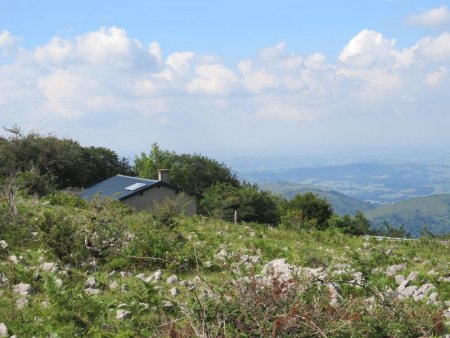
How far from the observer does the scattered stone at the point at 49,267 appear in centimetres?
908

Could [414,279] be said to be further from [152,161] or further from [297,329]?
[152,161]

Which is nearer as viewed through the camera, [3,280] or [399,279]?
[3,280]

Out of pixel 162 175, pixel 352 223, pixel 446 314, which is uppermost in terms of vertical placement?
pixel 162 175

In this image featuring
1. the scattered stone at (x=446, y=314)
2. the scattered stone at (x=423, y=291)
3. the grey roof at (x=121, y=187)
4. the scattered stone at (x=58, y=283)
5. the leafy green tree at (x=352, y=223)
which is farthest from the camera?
the leafy green tree at (x=352, y=223)

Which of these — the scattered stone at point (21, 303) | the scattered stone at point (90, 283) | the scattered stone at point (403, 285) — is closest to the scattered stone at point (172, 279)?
the scattered stone at point (90, 283)

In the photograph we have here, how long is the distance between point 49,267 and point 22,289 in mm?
1301

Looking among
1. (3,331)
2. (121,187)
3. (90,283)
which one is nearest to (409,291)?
(90,283)

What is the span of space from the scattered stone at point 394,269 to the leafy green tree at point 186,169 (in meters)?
59.8

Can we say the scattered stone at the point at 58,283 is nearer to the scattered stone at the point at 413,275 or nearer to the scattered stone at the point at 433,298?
the scattered stone at the point at 433,298

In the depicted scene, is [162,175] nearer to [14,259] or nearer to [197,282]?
[14,259]

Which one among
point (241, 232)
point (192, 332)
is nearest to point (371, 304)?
point (192, 332)

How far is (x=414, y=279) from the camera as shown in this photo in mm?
9758

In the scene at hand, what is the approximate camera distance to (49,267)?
922cm

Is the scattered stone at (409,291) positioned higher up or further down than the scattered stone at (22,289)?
further down
